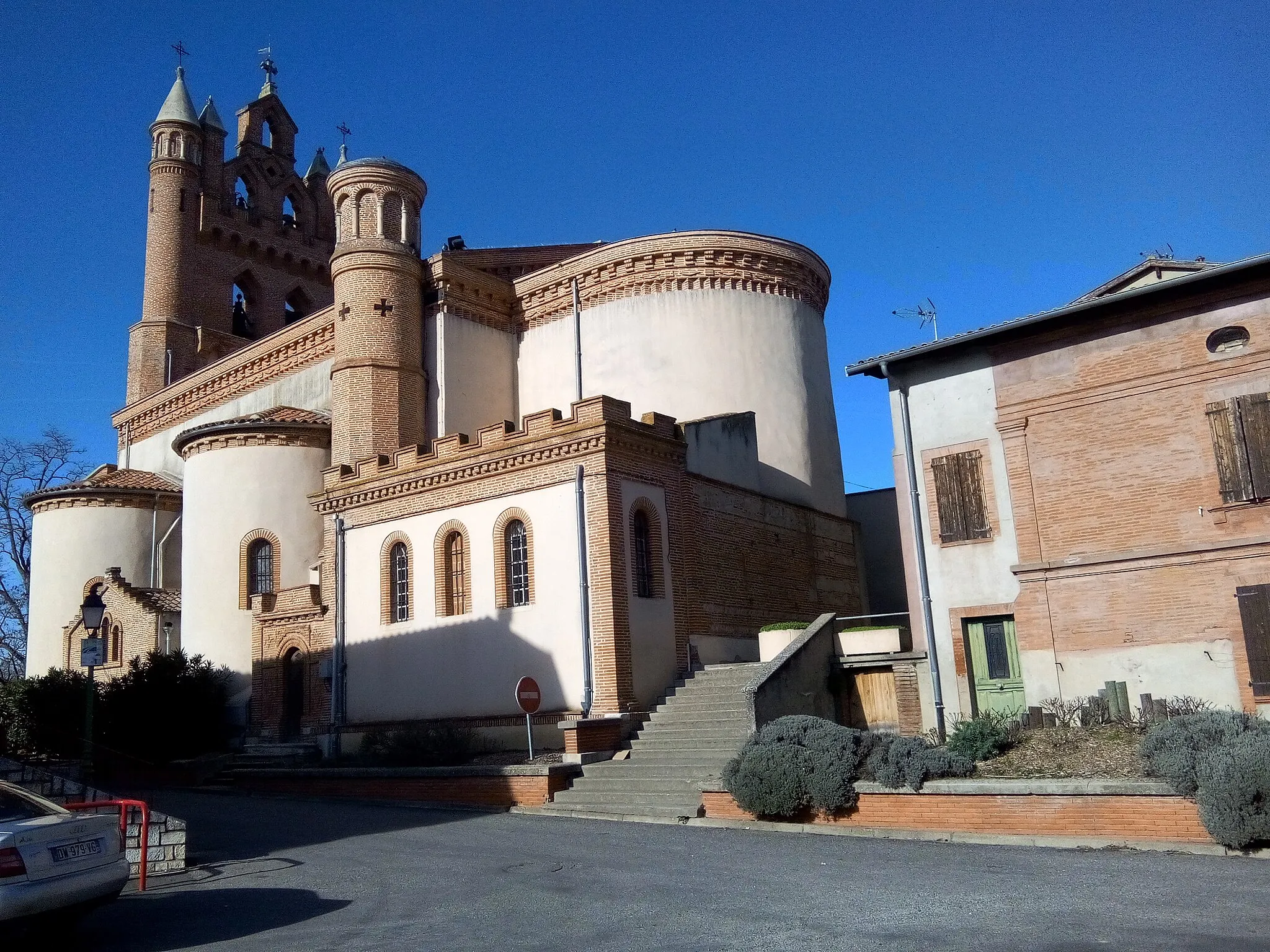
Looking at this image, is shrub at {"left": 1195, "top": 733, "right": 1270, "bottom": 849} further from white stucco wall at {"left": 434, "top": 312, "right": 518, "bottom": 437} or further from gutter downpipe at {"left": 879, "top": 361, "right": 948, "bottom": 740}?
white stucco wall at {"left": 434, "top": 312, "right": 518, "bottom": 437}

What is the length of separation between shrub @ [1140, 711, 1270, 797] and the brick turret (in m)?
18.3

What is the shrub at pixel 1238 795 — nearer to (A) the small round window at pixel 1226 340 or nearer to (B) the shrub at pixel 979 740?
(B) the shrub at pixel 979 740

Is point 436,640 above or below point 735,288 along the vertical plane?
below

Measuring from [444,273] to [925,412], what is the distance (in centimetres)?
1388

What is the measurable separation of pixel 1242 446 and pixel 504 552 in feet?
42.0

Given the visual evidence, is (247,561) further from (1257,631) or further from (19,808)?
(1257,631)

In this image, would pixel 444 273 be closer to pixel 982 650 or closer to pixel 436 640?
pixel 436 640

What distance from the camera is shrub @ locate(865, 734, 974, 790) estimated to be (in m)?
13.1

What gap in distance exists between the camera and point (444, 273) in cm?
2691

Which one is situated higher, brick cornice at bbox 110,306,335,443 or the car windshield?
brick cornice at bbox 110,306,335,443

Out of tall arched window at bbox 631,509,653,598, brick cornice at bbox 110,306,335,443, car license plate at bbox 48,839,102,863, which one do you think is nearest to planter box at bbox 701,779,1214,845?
tall arched window at bbox 631,509,653,598

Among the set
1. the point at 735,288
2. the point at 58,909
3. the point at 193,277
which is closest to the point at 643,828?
the point at 58,909

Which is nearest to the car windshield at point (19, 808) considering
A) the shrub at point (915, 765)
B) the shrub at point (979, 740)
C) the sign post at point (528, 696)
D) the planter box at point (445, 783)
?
the planter box at point (445, 783)

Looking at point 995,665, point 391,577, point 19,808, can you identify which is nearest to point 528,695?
point 391,577
